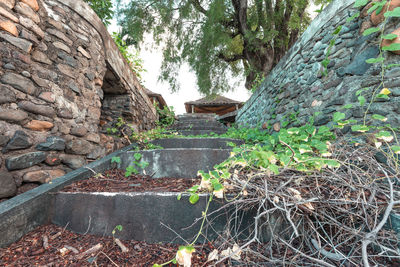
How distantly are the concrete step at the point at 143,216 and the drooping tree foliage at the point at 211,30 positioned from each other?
4.28 m

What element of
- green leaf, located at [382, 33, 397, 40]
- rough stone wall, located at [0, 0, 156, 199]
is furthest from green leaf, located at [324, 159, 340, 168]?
rough stone wall, located at [0, 0, 156, 199]

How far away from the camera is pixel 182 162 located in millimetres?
1625

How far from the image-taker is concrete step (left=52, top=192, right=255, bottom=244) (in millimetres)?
939

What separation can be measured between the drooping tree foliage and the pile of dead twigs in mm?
4289

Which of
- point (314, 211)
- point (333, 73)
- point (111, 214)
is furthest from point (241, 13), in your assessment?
point (111, 214)

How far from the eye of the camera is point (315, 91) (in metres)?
1.78

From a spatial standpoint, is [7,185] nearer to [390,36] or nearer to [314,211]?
[314,211]

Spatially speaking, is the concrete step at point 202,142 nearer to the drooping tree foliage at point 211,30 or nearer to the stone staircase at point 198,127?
the stone staircase at point 198,127

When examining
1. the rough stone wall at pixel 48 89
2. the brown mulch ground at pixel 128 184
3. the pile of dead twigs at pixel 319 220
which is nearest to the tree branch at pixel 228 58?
the rough stone wall at pixel 48 89

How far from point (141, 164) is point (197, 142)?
3.10 ft

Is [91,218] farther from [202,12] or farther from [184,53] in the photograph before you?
[202,12]

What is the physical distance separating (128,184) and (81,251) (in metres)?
0.57

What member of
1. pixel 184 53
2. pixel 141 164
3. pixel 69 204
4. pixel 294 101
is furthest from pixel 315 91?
pixel 184 53

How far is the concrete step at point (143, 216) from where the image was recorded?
939mm
